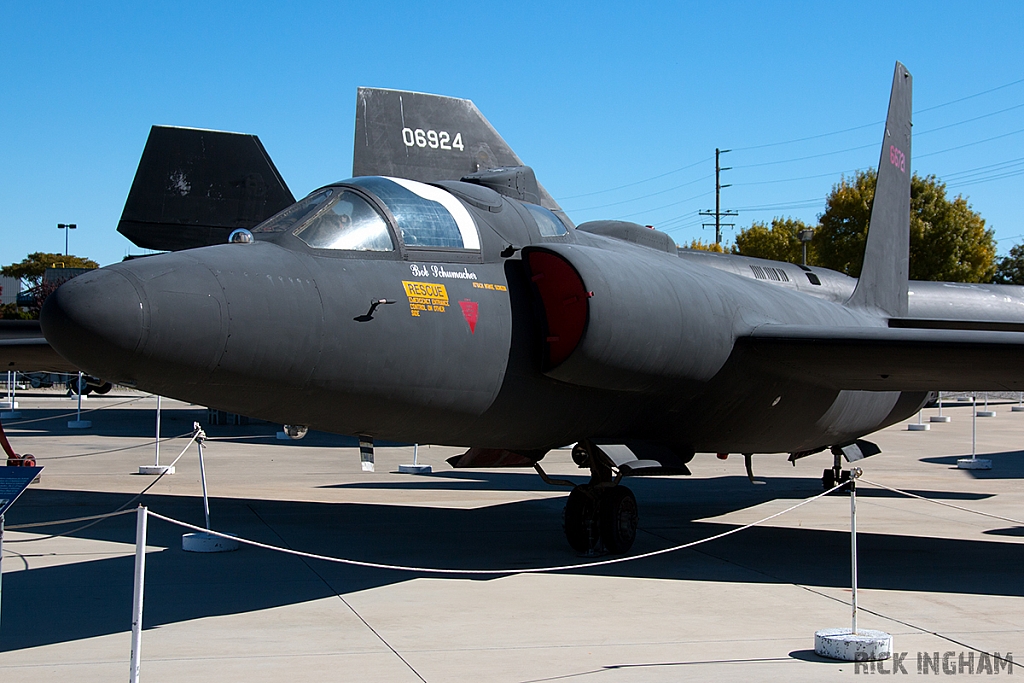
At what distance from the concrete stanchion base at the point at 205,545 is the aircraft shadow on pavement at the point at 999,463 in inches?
515

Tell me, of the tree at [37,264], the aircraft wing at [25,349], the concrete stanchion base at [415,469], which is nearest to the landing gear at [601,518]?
the aircraft wing at [25,349]

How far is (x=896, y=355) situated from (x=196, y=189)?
1604 centimetres

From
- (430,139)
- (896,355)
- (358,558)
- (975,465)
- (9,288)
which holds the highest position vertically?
(9,288)

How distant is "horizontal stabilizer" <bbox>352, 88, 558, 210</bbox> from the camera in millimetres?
17953

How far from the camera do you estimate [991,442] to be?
2319 cm

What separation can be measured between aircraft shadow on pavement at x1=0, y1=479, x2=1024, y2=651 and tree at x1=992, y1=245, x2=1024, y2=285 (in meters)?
90.7

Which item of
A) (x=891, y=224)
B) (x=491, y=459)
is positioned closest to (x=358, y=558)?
(x=491, y=459)

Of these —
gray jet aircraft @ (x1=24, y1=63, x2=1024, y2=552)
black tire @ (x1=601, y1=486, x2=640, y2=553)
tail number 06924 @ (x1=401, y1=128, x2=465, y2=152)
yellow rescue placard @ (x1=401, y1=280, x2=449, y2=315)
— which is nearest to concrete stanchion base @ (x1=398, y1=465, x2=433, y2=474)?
tail number 06924 @ (x1=401, y1=128, x2=465, y2=152)

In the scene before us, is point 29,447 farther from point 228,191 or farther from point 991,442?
point 991,442

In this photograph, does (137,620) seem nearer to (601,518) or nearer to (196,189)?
(601,518)

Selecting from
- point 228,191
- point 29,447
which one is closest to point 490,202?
point 228,191

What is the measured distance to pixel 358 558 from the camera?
8289 millimetres

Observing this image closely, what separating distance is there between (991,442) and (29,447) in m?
22.0

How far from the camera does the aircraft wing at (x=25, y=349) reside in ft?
34.8
